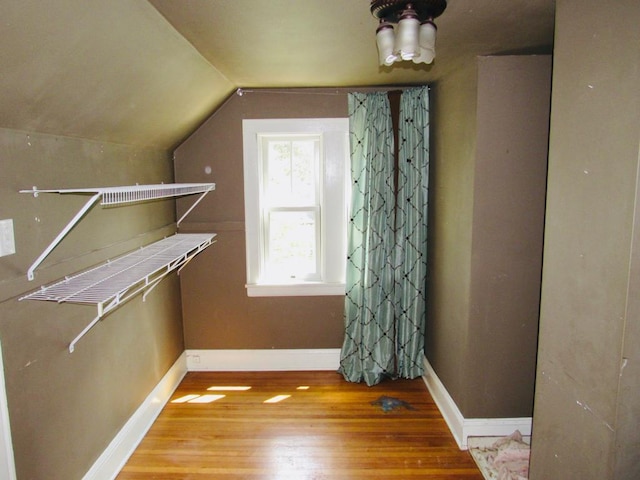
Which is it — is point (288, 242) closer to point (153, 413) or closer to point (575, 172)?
point (153, 413)

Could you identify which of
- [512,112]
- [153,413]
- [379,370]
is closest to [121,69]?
[512,112]

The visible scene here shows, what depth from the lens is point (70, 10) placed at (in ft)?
4.23

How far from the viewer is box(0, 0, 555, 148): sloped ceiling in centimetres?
136

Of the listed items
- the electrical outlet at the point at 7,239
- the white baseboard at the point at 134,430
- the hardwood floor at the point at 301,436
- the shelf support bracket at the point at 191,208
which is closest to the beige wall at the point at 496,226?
the hardwood floor at the point at 301,436

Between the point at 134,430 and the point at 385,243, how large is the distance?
208 cm

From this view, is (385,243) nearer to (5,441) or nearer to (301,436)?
(301,436)

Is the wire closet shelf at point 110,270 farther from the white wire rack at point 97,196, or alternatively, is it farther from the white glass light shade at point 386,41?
the white glass light shade at point 386,41

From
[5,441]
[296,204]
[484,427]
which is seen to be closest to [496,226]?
[484,427]

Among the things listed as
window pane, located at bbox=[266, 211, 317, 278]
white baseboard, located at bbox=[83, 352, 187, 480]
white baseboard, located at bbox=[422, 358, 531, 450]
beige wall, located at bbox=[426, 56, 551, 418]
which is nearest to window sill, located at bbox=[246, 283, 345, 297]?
window pane, located at bbox=[266, 211, 317, 278]

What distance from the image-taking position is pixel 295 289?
3.45 meters

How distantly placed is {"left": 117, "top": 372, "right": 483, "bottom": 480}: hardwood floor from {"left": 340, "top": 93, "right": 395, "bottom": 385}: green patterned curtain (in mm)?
215

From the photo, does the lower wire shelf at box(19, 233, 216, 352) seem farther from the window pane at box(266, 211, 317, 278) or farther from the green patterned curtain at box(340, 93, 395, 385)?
the green patterned curtain at box(340, 93, 395, 385)

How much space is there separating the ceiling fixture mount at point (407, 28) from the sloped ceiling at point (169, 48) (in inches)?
5.8

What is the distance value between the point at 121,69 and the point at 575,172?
1.77 meters
